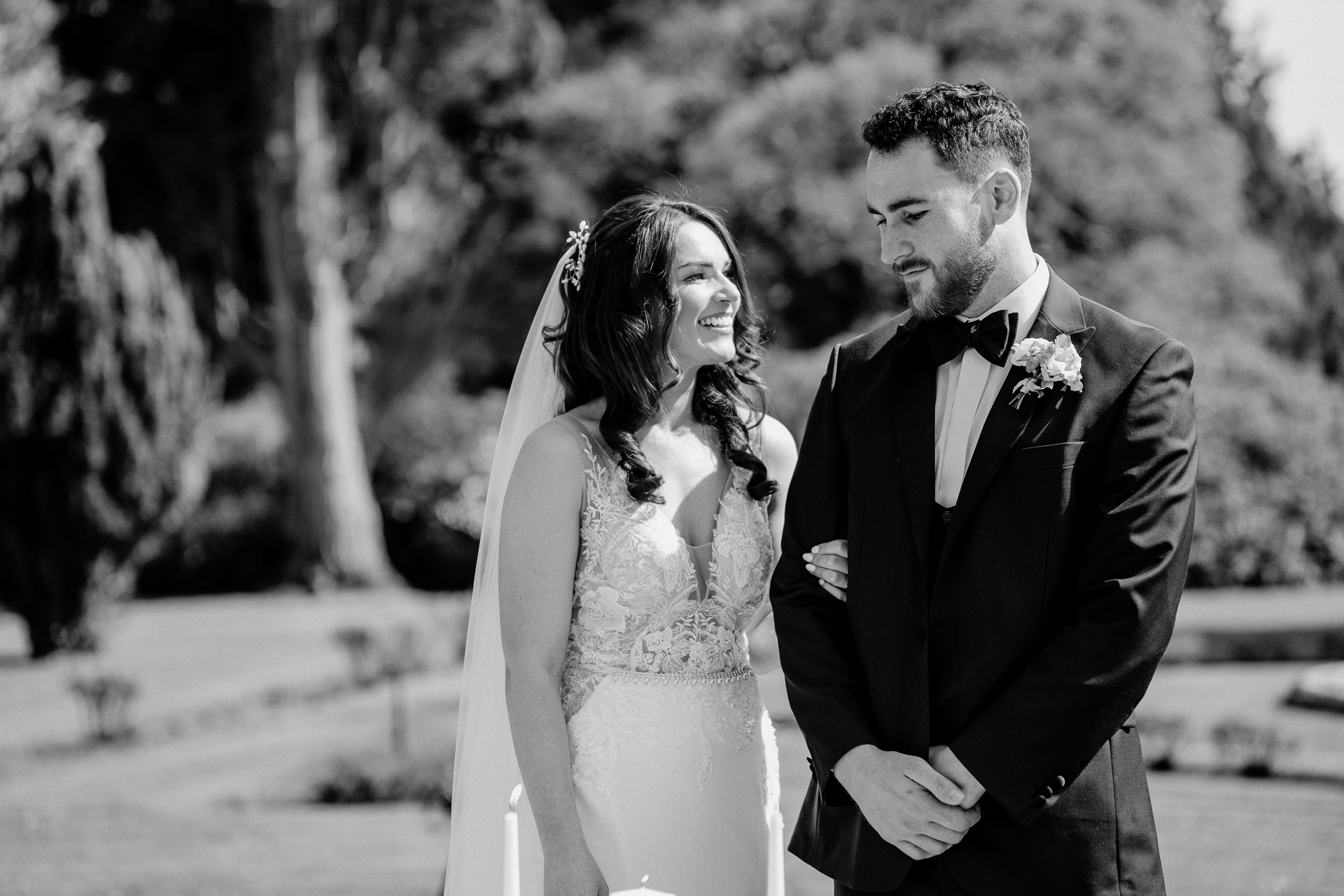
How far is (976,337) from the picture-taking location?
2.71m

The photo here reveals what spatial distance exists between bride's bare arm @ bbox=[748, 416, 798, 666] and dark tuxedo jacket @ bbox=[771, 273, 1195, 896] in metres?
0.70

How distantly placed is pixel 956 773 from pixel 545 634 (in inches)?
38.3

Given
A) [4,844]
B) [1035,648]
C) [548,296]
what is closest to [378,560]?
[4,844]

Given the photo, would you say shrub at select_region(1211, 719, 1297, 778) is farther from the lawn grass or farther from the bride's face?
the bride's face

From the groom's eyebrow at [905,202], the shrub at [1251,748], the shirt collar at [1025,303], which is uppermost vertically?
the groom's eyebrow at [905,202]

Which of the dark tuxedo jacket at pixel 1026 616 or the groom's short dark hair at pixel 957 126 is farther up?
the groom's short dark hair at pixel 957 126

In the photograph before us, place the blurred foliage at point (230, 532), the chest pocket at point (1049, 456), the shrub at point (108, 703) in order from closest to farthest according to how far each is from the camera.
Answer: the chest pocket at point (1049, 456) < the shrub at point (108, 703) < the blurred foliage at point (230, 532)

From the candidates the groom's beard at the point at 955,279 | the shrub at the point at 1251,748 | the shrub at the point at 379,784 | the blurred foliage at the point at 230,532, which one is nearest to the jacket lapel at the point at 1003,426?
the groom's beard at the point at 955,279

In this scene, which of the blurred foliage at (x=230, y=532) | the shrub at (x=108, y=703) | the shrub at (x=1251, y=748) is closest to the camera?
the shrub at (x=1251, y=748)

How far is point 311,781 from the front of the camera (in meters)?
8.91

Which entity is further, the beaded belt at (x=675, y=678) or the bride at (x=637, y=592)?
the beaded belt at (x=675, y=678)

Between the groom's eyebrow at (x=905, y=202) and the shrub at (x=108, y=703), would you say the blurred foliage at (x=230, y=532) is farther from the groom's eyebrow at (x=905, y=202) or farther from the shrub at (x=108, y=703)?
the groom's eyebrow at (x=905, y=202)

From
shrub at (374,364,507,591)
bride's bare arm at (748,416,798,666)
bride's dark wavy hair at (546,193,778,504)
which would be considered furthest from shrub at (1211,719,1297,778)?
shrub at (374,364,507,591)

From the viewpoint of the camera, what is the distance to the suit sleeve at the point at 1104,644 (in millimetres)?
2410
